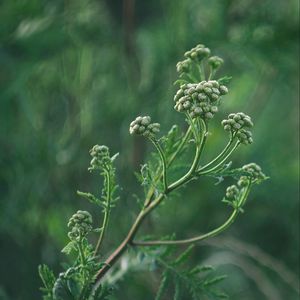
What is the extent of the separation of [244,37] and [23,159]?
0.59 metres

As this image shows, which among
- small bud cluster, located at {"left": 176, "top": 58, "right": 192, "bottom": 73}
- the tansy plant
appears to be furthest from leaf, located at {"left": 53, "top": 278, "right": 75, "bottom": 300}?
small bud cluster, located at {"left": 176, "top": 58, "right": 192, "bottom": 73}

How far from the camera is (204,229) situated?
5.72 feet

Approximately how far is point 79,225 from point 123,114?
101cm

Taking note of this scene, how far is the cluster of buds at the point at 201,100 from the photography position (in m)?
0.53

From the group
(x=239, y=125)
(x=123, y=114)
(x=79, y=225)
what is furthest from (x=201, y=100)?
(x=123, y=114)

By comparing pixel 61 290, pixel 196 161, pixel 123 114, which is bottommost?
pixel 61 290

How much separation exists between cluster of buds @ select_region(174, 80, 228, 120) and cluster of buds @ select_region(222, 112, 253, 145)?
0.9 inches

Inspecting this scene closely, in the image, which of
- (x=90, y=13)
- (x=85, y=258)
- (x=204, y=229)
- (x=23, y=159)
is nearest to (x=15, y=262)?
(x=23, y=159)

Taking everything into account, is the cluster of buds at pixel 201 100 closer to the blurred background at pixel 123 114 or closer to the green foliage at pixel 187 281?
the green foliage at pixel 187 281

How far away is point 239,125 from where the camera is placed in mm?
558

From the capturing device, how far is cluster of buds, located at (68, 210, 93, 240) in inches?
22.6

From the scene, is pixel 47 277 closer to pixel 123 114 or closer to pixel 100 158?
pixel 100 158

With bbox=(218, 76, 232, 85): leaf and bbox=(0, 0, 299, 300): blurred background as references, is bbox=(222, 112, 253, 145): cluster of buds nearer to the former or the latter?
bbox=(218, 76, 232, 85): leaf

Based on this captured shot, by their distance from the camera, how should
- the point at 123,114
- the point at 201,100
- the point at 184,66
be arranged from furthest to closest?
the point at 123,114, the point at 184,66, the point at 201,100
